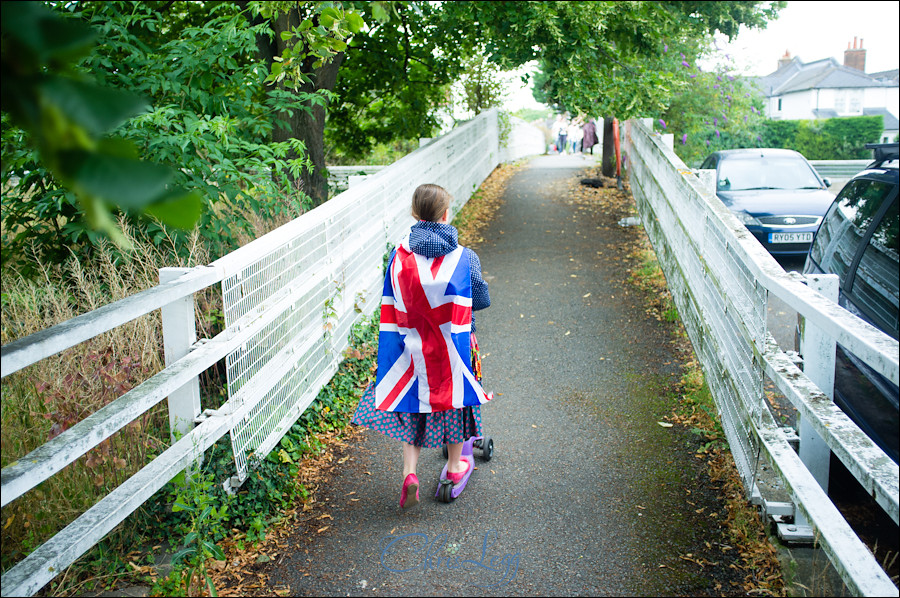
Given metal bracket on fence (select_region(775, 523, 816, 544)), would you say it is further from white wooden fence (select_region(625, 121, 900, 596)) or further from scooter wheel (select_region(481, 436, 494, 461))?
scooter wheel (select_region(481, 436, 494, 461))

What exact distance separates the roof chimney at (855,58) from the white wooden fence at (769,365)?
68.5 metres

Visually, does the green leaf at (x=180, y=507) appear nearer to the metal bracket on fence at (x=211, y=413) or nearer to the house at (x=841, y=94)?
the metal bracket on fence at (x=211, y=413)

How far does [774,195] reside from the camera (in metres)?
11.3

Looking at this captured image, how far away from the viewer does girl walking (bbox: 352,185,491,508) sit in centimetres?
412

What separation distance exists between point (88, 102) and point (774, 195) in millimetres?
11669

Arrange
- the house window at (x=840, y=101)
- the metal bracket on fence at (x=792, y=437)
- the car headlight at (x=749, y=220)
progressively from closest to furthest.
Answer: the metal bracket on fence at (x=792, y=437)
the car headlight at (x=749, y=220)
the house window at (x=840, y=101)

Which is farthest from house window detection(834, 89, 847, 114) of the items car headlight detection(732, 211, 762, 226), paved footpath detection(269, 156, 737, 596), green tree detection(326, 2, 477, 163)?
paved footpath detection(269, 156, 737, 596)

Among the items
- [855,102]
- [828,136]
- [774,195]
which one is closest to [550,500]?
[774,195]

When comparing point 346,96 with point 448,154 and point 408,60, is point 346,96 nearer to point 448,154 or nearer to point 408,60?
point 408,60

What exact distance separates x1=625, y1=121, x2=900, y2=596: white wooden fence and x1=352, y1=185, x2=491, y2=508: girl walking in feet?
4.82

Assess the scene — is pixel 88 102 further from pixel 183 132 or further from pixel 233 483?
pixel 183 132

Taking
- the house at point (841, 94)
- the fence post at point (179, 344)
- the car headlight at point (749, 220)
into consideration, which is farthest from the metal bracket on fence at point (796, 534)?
the house at point (841, 94)

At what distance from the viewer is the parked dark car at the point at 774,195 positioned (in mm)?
10461

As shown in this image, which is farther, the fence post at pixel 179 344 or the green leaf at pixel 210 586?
the fence post at pixel 179 344
